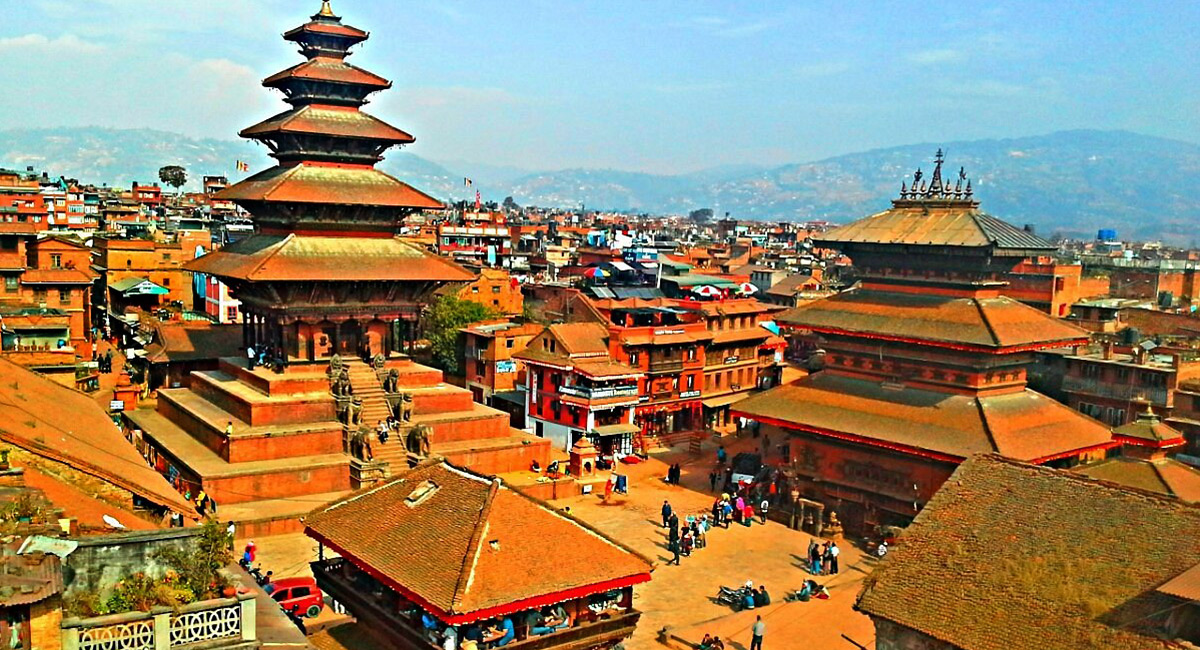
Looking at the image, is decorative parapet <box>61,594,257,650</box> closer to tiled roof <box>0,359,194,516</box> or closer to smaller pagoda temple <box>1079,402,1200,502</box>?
tiled roof <box>0,359,194,516</box>

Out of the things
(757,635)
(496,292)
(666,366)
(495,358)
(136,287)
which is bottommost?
(757,635)

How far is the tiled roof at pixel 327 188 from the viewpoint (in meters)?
37.9

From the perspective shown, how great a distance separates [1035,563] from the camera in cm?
1550

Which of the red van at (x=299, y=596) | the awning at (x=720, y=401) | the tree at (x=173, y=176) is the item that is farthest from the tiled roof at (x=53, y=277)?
the tree at (x=173, y=176)

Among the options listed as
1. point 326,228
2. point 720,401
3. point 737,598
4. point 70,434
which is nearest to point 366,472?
point 70,434

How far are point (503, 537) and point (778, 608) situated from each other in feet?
46.4

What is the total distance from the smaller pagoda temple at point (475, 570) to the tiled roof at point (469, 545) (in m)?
0.02

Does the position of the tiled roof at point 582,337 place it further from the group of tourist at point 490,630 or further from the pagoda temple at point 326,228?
the group of tourist at point 490,630

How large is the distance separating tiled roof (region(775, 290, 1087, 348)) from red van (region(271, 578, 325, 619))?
2108cm

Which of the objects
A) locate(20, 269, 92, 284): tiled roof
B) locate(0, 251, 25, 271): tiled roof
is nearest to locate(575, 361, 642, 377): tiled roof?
locate(20, 269, 92, 284): tiled roof

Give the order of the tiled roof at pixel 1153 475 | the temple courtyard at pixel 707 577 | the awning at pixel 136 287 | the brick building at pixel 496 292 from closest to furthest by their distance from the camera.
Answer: the temple courtyard at pixel 707 577
the tiled roof at pixel 1153 475
the awning at pixel 136 287
the brick building at pixel 496 292

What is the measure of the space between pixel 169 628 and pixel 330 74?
3368 cm

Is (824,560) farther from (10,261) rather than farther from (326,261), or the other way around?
(10,261)

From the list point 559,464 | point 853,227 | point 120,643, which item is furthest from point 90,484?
point 853,227
